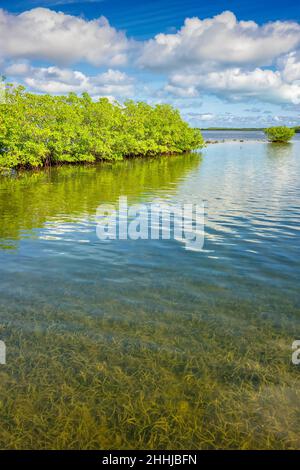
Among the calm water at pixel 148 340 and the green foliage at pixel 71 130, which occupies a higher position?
the green foliage at pixel 71 130

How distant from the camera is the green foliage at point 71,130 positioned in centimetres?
4369

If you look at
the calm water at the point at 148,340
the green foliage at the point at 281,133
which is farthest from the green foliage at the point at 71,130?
the green foliage at the point at 281,133

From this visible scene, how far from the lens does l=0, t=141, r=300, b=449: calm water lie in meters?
6.55

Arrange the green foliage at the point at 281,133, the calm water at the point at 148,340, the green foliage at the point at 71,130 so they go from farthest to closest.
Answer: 1. the green foliage at the point at 281,133
2. the green foliage at the point at 71,130
3. the calm water at the point at 148,340

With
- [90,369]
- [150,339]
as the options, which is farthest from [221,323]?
[90,369]

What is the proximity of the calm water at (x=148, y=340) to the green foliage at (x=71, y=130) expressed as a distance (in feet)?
92.2

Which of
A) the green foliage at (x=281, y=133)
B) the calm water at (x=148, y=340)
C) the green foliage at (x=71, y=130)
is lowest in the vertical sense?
the calm water at (x=148, y=340)

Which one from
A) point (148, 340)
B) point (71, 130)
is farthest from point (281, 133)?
point (148, 340)

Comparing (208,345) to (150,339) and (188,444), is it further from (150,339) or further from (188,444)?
(188,444)

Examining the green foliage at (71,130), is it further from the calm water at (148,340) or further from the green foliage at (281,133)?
the green foliage at (281,133)

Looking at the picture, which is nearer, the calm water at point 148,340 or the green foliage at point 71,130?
the calm water at point 148,340

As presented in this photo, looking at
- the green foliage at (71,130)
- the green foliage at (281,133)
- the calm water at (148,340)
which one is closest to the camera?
the calm water at (148,340)

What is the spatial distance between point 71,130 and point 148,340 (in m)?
47.5

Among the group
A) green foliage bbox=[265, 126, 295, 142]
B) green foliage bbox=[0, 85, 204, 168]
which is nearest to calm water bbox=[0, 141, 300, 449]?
green foliage bbox=[0, 85, 204, 168]
